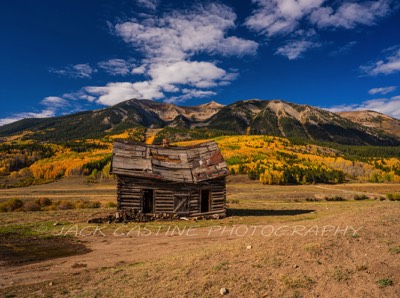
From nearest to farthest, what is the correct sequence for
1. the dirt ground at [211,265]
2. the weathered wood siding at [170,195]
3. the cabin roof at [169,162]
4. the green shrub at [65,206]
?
the dirt ground at [211,265], the weathered wood siding at [170,195], the cabin roof at [169,162], the green shrub at [65,206]

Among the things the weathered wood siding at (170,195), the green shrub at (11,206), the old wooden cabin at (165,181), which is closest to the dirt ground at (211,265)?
the weathered wood siding at (170,195)

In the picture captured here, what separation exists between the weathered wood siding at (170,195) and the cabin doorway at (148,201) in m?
0.91

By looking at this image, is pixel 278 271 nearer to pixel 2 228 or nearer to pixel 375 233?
pixel 375 233

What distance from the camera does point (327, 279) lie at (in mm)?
7562

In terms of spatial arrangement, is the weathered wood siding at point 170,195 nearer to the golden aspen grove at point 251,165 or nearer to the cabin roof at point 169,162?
the cabin roof at point 169,162

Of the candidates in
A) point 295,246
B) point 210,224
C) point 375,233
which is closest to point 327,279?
point 295,246

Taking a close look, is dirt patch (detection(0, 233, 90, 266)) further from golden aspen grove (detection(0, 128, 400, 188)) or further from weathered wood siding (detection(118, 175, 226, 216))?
golden aspen grove (detection(0, 128, 400, 188))

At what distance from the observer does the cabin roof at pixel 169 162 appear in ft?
76.4

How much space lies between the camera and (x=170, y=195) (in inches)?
925

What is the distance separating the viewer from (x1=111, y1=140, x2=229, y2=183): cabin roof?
917 inches

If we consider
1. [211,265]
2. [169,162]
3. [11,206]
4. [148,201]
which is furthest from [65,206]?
[211,265]

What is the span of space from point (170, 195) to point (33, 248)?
11154 mm

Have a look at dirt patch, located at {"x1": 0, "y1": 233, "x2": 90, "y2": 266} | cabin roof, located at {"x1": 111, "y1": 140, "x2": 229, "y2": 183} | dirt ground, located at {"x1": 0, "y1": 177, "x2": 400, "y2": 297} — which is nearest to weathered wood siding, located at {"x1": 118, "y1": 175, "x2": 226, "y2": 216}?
cabin roof, located at {"x1": 111, "y1": 140, "x2": 229, "y2": 183}

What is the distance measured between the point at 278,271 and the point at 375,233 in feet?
18.5
